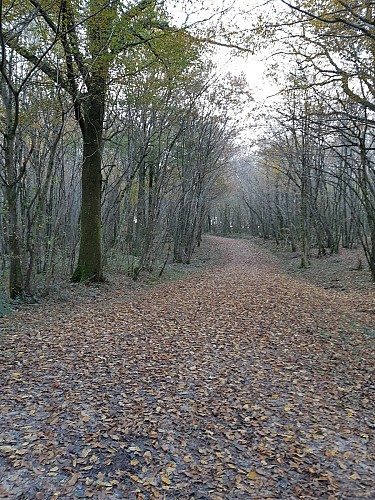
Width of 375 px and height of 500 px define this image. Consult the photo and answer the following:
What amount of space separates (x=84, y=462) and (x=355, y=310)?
738 cm

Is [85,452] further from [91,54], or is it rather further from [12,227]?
[91,54]

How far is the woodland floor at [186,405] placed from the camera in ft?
9.88

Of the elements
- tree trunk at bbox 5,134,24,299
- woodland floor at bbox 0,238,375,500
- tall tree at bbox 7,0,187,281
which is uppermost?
tall tree at bbox 7,0,187,281

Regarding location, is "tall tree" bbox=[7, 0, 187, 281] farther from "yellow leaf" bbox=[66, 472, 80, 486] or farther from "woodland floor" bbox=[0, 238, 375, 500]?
"yellow leaf" bbox=[66, 472, 80, 486]

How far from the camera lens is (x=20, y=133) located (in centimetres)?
866

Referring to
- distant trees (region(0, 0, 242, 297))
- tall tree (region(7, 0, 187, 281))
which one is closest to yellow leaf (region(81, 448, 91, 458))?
distant trees (region(0, 0, 242, 297))

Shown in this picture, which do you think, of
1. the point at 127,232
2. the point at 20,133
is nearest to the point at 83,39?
the point at 20,133

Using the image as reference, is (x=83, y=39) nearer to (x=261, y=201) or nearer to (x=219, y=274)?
(x=219, y=274)

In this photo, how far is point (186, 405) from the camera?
13.9ft

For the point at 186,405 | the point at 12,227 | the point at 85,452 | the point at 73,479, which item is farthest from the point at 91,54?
the point at 73,479

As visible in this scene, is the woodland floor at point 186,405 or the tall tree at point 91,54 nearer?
the woodland floor at point 186,405

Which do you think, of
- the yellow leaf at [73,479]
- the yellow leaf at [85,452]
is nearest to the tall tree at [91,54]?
the yellow leaf at [85,452]

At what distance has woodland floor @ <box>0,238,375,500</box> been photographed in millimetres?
3012

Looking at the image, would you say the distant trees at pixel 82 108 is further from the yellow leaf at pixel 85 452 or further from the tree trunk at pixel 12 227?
the yellow leaf at pixel 85 452
